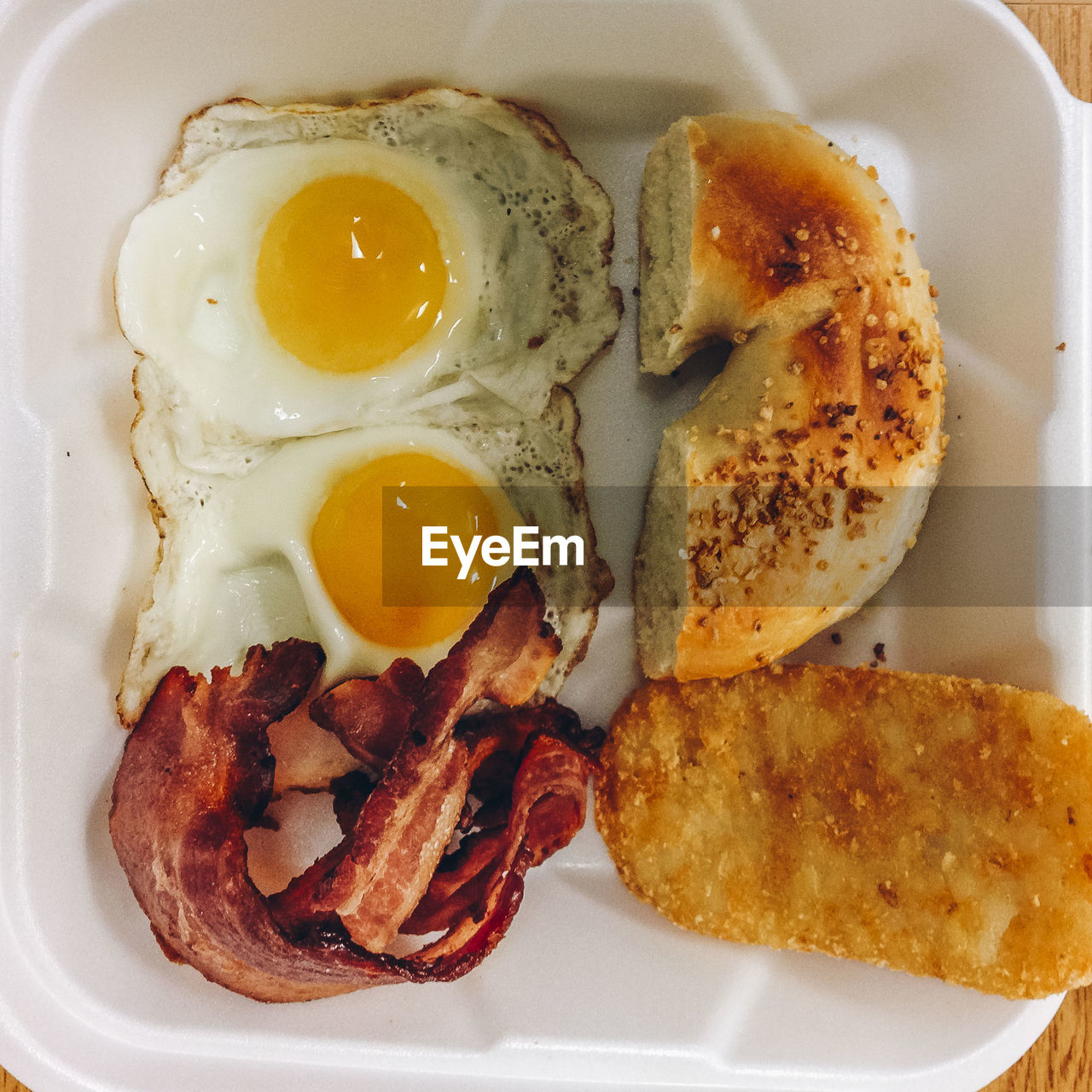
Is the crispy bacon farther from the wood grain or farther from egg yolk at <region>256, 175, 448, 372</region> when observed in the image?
the wood grain

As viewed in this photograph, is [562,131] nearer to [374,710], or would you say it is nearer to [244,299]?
[244,299]

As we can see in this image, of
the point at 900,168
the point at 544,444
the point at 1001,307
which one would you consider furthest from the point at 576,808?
A: the point at 900,168

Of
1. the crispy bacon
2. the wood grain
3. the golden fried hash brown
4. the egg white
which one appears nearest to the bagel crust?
the golden fried hash brown

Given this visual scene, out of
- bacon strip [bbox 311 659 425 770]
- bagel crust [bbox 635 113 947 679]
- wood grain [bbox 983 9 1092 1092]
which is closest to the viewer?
bagel crust [bbox 635 113 947 679]

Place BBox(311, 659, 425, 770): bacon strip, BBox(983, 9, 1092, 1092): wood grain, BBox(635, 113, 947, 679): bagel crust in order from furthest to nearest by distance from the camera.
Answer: BBox(983, 9, 1092, 1092): wood grain < BBox(311, 659, 425, 770): bacon strip < BBox(635, 113, 947, 679): bagel crust

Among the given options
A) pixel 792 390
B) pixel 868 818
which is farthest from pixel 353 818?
pixel 792 390

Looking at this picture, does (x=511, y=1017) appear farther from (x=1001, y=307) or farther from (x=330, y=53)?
(x=330, y=53)

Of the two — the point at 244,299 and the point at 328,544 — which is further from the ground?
the point at 244,299
